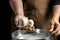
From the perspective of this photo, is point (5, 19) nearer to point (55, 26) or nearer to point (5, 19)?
point (5, 19)

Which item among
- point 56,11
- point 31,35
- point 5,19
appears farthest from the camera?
point 5,19

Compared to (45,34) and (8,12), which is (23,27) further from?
(8,12)

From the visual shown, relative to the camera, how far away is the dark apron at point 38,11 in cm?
128

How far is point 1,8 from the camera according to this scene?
1.44 m

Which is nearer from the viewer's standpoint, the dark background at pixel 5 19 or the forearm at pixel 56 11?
the forearm at pixel 56 11

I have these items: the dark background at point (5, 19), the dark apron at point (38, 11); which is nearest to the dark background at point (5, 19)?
the dark background at point (5, 19)

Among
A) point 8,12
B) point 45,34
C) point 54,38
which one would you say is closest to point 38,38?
point 45,34

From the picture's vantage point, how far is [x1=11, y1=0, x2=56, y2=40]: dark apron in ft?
4.19

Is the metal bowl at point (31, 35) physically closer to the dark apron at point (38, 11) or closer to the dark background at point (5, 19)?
the dark apron at point (38, 11)

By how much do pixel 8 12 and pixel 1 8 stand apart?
0.20 feet

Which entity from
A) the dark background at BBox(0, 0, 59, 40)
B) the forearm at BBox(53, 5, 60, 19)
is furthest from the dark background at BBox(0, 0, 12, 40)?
the forearm at BBox(53, 5, 60, 19)

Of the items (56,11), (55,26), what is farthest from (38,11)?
(55,26)

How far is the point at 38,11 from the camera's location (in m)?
1.28

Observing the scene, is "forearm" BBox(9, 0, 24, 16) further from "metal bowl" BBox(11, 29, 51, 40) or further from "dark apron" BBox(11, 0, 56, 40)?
"metal bowl" BBox(11, 29, 51, 40)
